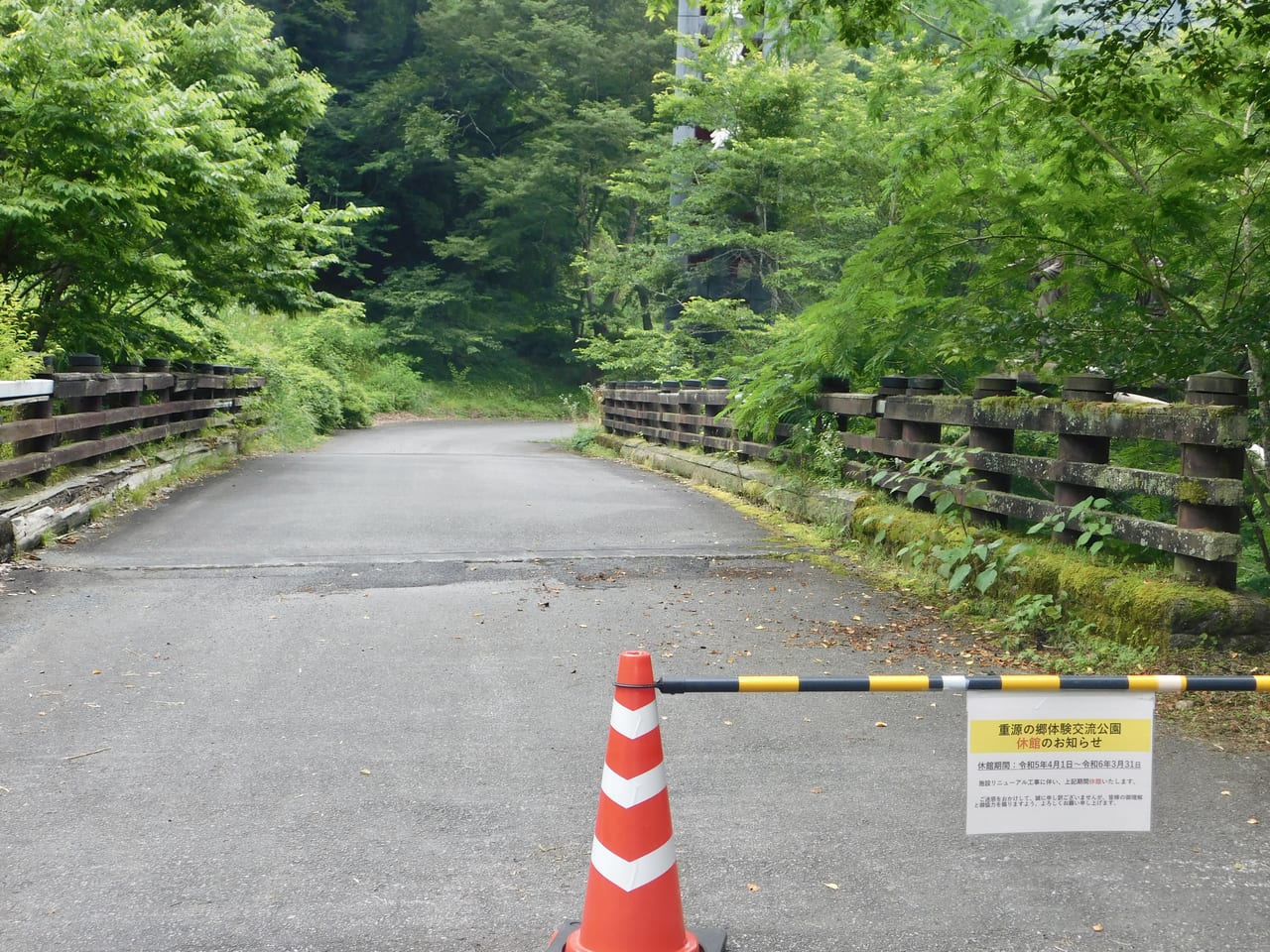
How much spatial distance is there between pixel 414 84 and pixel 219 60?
1084 inches

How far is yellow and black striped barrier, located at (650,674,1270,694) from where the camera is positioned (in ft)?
9.81

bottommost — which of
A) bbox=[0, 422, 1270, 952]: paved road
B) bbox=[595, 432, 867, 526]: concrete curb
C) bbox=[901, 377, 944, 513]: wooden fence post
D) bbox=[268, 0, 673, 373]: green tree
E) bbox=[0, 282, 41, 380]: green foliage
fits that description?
bbox=[0, 422, 1270, 952]: paved road

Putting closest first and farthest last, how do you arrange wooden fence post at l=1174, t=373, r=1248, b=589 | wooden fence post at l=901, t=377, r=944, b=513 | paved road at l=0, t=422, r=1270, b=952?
paved road at l=0, t=422, r=1270, b=952, wooden fence post at l=1174, t=373, r=1248, b=589, wooden fence post at l=901, t=377, r=944, b=513

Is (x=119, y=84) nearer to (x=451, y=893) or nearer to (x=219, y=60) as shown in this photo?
(x=219, y=60)

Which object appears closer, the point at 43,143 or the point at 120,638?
the point at 120,638

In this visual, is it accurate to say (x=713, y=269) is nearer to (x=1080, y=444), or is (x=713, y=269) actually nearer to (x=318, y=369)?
(x=318, y=369)

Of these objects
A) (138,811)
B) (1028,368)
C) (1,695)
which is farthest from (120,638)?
(1028,368)

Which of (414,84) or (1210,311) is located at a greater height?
(414,84)

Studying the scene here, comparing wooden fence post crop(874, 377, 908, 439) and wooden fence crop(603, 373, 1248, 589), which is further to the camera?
wooden fence post crop(874, 377, 908, 439)

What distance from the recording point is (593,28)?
153ft

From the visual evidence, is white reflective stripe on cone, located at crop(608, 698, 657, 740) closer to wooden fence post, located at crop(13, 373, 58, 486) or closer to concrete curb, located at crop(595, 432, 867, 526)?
concrete curb, located at crop(595, 432, 867, 526)

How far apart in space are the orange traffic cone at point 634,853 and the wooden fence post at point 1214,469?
3.97m

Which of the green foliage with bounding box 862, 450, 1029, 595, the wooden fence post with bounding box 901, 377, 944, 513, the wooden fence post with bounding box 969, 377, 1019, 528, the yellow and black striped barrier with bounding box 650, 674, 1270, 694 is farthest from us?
the wooden fence post with bounding box 901, 377, 944, 513

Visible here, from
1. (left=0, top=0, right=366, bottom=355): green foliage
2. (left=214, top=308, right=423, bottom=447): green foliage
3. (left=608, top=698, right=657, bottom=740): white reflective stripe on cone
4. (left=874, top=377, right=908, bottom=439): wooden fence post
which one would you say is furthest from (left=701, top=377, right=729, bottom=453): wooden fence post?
(left=608, top=698, right=657, bottom=740): white reflective stripe on cone
